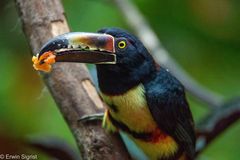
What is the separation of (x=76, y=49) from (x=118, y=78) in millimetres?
237

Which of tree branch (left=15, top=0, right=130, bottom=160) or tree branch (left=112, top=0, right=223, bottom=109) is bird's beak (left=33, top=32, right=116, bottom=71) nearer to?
tree branch (left=15, top=0, right=130, bottom=160)

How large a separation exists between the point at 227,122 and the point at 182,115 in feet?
0.65

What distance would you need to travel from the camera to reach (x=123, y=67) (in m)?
2.51

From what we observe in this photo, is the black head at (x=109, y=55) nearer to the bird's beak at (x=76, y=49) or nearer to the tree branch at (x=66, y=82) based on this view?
the bird's beak at (x=76, y=49)

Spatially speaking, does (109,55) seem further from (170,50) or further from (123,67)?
(170,50)

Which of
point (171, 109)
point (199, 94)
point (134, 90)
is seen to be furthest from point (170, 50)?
point (134, 90)

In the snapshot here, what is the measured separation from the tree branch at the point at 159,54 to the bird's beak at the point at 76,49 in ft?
3.87

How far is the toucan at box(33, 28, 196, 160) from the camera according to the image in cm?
238

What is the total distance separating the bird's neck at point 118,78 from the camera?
2.51 metres

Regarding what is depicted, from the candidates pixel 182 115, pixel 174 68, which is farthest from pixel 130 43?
pixel 174 68

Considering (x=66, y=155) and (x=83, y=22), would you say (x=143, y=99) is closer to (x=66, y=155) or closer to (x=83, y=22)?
(x=66, y=155)

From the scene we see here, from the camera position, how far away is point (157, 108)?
2.57 m

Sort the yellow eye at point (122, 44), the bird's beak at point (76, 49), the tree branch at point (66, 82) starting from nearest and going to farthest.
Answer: the bird's beak at point (76, 49)
the yellow eye at point (122, 44)
the tree branch at point (66, 82)

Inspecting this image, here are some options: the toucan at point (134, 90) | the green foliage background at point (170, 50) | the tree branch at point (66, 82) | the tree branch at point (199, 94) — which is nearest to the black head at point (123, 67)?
the toucan at point (134, 90)
